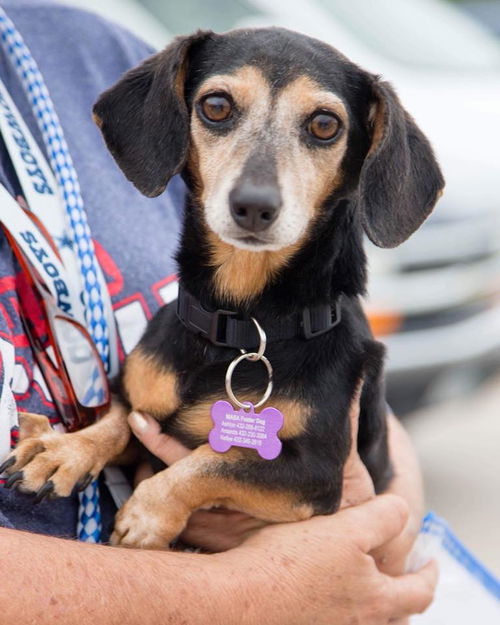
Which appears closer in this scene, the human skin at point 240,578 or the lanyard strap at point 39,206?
the human skin at point 240,578

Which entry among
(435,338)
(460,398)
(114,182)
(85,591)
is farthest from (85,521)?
(460,398)

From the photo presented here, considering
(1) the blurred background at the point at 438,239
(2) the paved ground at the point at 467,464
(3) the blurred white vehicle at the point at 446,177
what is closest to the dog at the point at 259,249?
(1) the blurred background at the point at 438,239

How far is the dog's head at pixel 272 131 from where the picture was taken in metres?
1.75

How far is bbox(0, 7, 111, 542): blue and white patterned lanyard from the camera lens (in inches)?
69.8

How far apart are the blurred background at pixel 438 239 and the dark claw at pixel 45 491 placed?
184cm

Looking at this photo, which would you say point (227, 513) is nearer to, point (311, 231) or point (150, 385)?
point (150, 385)

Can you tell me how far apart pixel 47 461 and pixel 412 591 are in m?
0.75

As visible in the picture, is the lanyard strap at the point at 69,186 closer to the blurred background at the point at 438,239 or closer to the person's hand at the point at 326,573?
the person's hand at the point at 326,573

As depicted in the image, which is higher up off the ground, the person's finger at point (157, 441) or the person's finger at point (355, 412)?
the person's finger at point (355, 412)

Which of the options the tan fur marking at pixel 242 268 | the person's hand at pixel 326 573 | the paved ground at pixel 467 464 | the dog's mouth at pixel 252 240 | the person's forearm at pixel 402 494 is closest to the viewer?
the person's hand at pixel 326 573

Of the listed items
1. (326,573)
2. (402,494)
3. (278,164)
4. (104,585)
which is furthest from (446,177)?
(104,585)

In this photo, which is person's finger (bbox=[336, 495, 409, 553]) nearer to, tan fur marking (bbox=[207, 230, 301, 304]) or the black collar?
the black collar

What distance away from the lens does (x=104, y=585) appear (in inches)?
56.4

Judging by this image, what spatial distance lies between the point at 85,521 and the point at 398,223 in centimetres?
81
